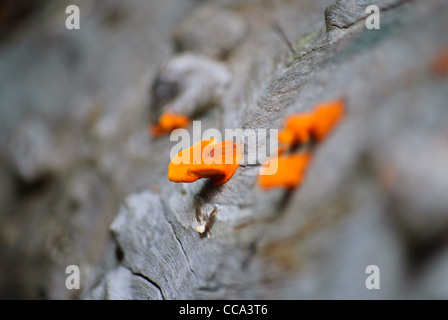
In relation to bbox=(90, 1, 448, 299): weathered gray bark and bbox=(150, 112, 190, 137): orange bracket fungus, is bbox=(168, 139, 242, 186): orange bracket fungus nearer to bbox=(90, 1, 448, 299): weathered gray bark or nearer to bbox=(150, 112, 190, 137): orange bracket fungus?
bbox=(90, 1, 448, 299): weathered gray bark

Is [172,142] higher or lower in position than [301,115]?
higher

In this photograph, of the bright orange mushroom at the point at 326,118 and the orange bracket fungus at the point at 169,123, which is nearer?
the bright orange mushroom at the point at 326,118

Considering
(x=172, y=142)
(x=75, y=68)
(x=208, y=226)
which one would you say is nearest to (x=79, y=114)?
(x=75, y=68)

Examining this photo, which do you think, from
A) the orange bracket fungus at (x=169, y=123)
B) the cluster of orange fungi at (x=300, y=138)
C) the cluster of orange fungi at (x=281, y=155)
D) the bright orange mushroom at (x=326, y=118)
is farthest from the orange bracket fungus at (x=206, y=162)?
the orange bracket fungus at (x=169, y=123)

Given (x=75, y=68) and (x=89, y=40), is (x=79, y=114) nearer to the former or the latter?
(x=75, y=68)

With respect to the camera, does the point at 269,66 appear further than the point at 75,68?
No

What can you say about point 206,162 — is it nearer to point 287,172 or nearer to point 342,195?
point 287,172

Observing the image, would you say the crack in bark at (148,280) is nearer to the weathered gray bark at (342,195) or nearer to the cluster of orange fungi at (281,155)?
the weathered gray bark at (342,195)
